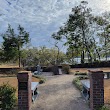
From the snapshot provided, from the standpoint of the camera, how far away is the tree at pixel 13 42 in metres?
27.7

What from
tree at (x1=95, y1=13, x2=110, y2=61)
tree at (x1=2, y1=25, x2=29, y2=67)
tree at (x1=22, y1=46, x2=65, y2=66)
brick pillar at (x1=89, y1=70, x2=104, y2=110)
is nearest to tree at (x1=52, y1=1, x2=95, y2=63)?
tree at (x1=95, y1=13, x2=110, y2=61)

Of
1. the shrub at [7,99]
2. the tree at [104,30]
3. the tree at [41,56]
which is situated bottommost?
the shrub at [7,99]

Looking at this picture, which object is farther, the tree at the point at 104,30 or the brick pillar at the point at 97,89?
the tree at the point at 104,30

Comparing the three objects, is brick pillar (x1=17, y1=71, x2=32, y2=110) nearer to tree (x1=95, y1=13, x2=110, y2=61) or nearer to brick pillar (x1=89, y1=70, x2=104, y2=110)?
brick pillar (x1=89, y1=70, x2=104, y2=110)

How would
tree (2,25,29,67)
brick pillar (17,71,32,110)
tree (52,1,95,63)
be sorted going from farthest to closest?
tree (52,1,95,63), tree (2,25,29,67), brick pillar (17,71,32,110)

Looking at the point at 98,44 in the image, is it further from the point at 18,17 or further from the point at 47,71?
the point at 18,17

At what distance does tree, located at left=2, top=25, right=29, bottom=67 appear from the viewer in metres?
27.7

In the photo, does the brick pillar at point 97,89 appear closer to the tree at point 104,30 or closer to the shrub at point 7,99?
the shrub at point 7,99

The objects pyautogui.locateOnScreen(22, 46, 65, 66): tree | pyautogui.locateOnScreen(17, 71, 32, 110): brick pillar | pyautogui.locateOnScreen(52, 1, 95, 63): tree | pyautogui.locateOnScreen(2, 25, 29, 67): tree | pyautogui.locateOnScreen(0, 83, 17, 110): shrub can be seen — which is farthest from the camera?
pyautogui.locateOnScreen(22, 46, 65, 66): tree

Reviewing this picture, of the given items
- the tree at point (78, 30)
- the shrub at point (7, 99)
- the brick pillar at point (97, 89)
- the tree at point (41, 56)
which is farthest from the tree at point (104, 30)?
the shrub at point (7, 99)

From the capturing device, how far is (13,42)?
28.0 metres

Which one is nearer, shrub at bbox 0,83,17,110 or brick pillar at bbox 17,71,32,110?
shrub at bbox 0,83,17,110

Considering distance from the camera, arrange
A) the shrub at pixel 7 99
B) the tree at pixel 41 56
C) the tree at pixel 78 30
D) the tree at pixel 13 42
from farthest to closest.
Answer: the tree at pixel 41 56, the tree at pixel 78 30, the tree at pixel 13 42, the shrub at pixel 7 99

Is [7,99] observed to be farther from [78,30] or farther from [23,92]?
[78,30]
